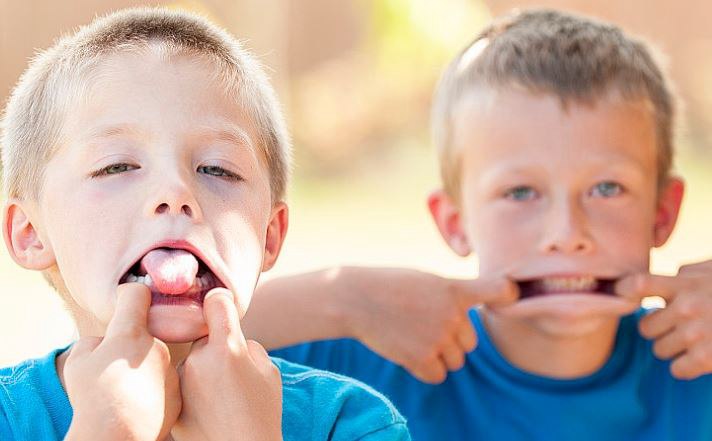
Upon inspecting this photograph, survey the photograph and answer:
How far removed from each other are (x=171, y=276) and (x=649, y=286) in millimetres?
1209

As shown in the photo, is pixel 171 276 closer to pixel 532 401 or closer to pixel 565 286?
pixel 565 286

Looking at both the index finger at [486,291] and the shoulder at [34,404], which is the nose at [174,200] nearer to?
the shoulder at [34,404]

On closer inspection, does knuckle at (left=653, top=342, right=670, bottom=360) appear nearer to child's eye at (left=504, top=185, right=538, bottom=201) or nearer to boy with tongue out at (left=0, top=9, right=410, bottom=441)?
child's eye at (left=504, top=185, right=538, bottom=201)

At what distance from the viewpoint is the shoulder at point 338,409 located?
188 centimetres

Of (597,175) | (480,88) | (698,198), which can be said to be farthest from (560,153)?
(698,198)

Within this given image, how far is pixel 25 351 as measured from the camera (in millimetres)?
5148

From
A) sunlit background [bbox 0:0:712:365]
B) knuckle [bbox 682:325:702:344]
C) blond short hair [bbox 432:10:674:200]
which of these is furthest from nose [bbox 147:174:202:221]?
sunlit background [bbox 0:0:712:365]

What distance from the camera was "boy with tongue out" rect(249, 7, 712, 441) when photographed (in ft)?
8.23

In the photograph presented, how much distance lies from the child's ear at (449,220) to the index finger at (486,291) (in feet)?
0.81

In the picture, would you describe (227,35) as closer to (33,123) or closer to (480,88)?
(33,123)

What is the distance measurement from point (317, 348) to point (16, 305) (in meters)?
4.31

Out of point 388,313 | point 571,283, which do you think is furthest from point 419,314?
point 571,283

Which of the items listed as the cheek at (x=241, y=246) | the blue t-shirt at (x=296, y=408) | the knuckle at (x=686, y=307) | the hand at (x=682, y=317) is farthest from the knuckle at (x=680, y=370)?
the cheek at (x=241, y=246)

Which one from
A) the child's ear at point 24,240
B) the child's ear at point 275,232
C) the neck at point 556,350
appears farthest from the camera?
the neck at point 556,350
